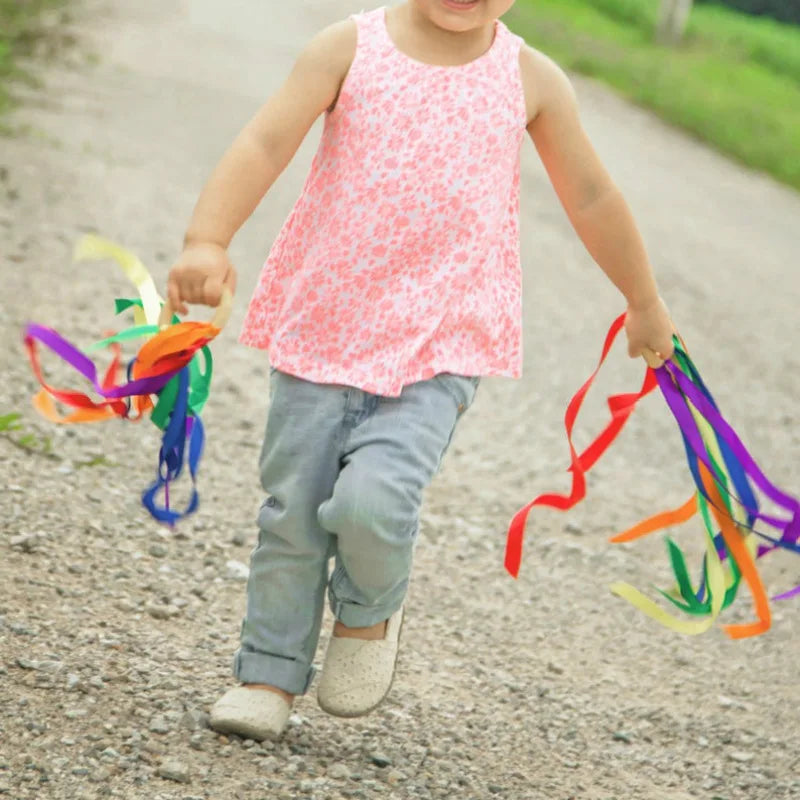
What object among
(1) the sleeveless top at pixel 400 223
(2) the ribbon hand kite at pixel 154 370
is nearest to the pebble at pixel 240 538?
(2) the ribbon hand kite at pixel 154 370

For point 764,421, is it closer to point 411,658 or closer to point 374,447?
point 411,658

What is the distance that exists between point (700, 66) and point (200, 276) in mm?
15994

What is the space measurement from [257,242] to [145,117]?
2.83 m

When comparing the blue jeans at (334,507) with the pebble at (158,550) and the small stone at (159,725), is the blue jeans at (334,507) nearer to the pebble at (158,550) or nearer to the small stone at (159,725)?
the small stone at (159,725)

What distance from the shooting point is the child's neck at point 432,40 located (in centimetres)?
316

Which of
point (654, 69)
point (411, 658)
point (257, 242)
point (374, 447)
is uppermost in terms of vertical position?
point (374, 447)

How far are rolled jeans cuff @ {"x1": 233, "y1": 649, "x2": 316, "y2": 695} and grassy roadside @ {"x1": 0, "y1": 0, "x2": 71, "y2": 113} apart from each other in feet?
17.8

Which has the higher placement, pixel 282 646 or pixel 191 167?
pixel 282 646

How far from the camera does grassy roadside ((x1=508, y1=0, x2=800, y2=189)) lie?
14438 millimetres

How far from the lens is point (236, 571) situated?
4.28 m

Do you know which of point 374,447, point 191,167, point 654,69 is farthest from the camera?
point 654,69

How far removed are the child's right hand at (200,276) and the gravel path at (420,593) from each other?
2.71 feet

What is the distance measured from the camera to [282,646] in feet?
10.7

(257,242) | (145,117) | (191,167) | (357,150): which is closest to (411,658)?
(357,150)
